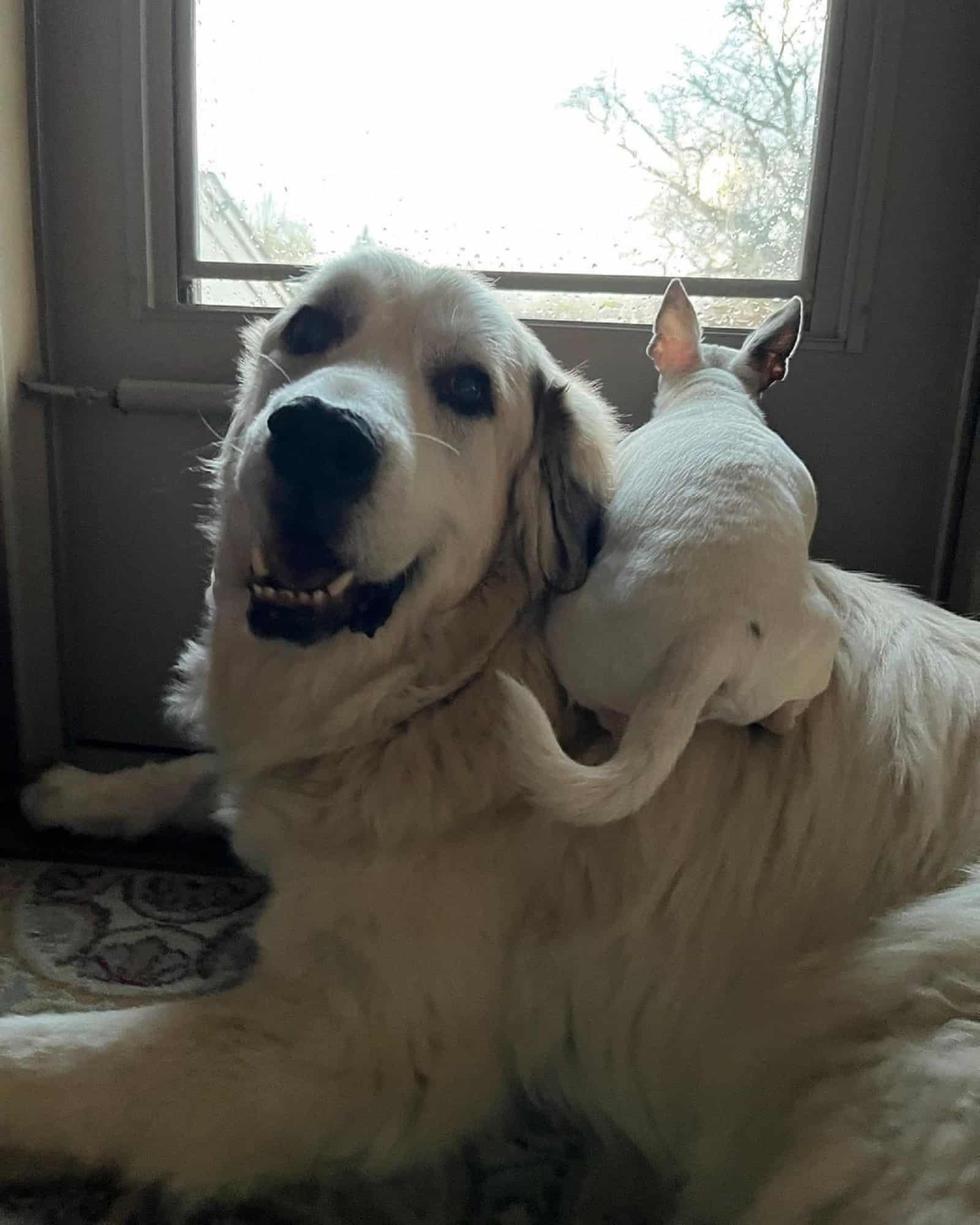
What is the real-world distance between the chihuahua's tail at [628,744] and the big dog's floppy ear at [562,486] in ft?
0.79

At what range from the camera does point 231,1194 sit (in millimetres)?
1026

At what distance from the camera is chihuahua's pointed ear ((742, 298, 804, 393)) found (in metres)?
1.55

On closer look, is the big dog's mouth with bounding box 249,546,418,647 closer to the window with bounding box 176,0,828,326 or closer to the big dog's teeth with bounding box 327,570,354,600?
the big dog's teeth with bounding box 327,570,354,600

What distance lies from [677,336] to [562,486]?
0.48 meters

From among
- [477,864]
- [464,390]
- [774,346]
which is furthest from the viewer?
[774,346]

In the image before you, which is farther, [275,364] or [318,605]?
[275,364]

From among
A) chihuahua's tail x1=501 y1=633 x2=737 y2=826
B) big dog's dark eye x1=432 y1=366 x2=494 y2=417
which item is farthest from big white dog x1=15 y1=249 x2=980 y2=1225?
chihuahua's tail x1=501 y1=633 x2=737 y2=826

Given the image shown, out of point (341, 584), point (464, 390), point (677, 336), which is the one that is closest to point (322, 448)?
point (341, 584)

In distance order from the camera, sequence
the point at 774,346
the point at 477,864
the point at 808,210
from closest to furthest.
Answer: the point at 477,864 → the point at 774,346 → the point at 808,210

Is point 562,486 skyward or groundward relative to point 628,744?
skyward

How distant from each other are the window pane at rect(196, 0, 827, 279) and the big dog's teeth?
1020mm

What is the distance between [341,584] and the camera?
1.13 metres

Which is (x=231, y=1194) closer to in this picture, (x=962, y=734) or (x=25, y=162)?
(x=962, y=734)

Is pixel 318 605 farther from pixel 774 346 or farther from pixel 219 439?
pixel 774 346
